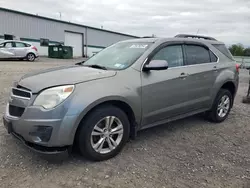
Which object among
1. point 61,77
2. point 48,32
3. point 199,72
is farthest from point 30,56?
point 61,77

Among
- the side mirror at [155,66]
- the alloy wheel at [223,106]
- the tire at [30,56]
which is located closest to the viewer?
the side mirror at [155,66]

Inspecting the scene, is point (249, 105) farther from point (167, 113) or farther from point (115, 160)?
point (115, 160)

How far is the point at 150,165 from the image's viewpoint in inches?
122

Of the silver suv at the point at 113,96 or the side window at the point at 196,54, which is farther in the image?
the side window at the point at 196,54

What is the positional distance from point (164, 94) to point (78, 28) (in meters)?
31.7

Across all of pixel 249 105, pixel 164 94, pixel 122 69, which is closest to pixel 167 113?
pixel 164 94

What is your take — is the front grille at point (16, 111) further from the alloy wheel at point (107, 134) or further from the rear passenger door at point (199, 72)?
the rear passenger door at point (199, 72)

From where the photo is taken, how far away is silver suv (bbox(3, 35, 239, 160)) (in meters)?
2.76

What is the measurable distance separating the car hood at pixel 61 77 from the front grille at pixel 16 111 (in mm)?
281

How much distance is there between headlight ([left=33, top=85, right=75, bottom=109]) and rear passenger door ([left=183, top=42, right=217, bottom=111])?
2094 millimetres

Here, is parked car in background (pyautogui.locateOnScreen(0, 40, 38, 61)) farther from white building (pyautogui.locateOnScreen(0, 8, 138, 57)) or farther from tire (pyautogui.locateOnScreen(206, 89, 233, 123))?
tire (pyautogui.locateOnScreen(206, 89, 233, 123))

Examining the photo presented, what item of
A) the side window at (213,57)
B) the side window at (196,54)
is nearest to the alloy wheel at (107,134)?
the side window at (196,54)

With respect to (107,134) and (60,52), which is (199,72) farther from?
(60,52)

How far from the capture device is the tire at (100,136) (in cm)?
291
